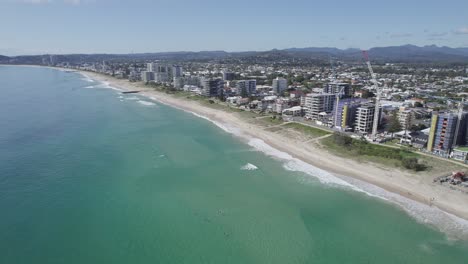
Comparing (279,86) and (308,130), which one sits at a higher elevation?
(279,86)

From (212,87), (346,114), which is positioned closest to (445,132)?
(346,114)

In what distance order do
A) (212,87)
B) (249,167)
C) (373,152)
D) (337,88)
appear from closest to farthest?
(249,167)
(373,152)
(337,88)
(212,87)

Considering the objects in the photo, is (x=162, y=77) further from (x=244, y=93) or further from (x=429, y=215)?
Result: (x=429, y=215)

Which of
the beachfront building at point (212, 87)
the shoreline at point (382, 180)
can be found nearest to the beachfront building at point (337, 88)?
the beachfront building at point (212, 87)

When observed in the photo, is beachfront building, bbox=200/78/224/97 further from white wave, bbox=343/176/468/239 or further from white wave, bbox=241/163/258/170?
white wave, bbox=343/176/468/239

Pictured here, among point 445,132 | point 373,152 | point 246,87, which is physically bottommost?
point 373,152

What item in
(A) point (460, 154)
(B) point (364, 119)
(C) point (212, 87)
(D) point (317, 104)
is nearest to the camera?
(A) point (460, 154)

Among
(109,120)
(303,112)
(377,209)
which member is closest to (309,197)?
(377,209)

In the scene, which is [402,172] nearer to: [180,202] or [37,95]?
[180,202]
